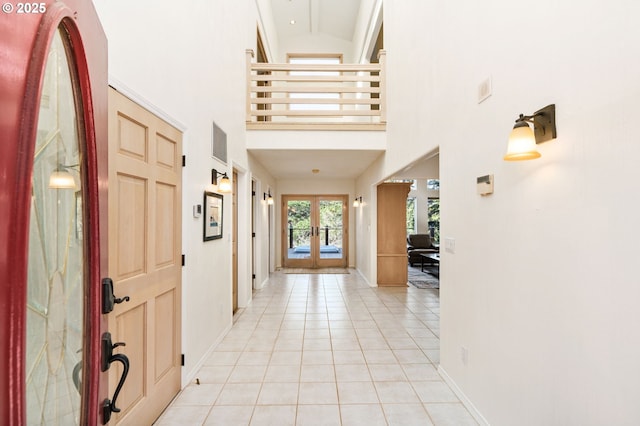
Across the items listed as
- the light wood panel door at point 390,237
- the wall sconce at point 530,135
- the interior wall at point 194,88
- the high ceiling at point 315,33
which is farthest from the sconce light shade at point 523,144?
the light wood panel door at point 390,237

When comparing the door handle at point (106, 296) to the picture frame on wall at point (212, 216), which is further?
the picture frame on wall at point (212, 216)

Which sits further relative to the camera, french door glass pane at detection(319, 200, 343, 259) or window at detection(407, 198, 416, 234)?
window at detection(407, 198, 416, 234)

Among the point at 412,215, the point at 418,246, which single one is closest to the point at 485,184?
the point at 418,246

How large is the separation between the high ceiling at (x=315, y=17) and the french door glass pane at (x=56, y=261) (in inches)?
315

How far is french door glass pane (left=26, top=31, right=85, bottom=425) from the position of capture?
70cm

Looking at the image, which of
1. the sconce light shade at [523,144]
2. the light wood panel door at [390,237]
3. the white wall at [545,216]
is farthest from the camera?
the light wood panel door at [390,237]

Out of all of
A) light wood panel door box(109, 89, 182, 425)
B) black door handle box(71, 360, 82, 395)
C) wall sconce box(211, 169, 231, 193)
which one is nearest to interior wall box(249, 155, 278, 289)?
wall sconce box(211, 169, 231, 193)

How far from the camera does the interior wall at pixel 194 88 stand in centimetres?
184

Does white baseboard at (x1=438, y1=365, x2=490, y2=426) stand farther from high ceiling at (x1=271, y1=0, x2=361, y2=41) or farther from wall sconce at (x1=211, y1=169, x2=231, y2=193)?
high ceiling at (x1=271, y1=0, x2=361, y2=41)

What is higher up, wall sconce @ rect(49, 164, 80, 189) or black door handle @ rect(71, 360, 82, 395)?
wall sconce @ rect(49, 164, 80, 189)

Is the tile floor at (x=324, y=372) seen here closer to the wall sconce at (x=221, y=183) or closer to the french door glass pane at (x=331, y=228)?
the wall sconce at (x=221, y=183)

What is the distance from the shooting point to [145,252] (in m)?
2.06

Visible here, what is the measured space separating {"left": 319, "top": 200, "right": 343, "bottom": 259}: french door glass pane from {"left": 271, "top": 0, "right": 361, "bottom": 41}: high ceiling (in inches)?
180

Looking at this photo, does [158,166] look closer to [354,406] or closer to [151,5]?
[151,5]
